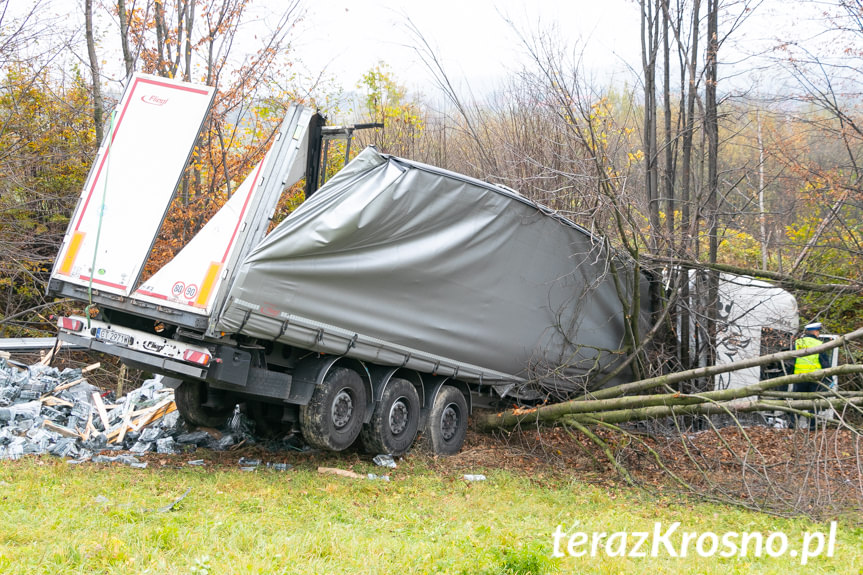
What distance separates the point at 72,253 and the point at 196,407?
2587mm

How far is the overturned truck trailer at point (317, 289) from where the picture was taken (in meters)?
7.11

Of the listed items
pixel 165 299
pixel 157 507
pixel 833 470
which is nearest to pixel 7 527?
pixel 157 507

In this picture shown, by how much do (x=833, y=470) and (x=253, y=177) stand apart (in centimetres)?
651

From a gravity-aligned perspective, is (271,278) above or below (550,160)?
below

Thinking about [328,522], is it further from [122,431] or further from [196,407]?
[122,431]

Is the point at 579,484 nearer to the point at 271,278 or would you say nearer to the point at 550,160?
the point at 271,278

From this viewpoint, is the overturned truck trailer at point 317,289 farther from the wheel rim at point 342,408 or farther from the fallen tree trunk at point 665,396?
the fallen tree trunk at point 665,396

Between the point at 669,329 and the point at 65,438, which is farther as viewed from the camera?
the point at 669,329

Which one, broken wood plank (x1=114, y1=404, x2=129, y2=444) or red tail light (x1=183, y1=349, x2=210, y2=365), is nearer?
red tail light (x1=183, y1=349, x2=210, y2=365)

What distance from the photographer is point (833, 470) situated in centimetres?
702

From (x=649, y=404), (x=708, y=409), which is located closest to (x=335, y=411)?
(x=649, y=404)

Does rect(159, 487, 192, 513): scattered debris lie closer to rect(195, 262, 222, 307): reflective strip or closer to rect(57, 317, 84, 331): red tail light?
rect(195, 262, 222, 307): reflective strip

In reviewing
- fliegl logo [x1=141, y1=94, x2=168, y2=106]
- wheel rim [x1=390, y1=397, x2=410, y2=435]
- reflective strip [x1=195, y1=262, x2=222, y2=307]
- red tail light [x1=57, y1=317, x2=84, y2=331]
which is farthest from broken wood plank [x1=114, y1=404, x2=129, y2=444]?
fliegl logo [x1=141, y1=94, x2=168, y2=106]

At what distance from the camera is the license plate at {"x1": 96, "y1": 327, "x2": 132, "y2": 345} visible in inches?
289
